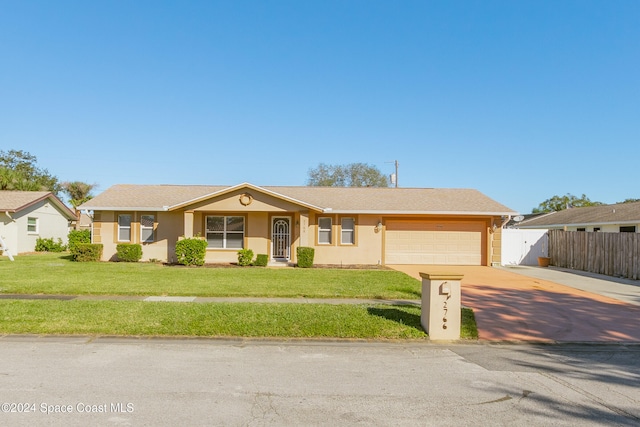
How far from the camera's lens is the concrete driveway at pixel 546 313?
7.99 meters

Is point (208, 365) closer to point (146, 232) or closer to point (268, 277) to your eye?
point (268, 277)

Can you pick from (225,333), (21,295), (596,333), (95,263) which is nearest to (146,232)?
(95,263)

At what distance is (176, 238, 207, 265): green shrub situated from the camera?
1823cm

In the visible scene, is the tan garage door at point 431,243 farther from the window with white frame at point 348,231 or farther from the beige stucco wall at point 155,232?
the beige stucco wall at point 155,232

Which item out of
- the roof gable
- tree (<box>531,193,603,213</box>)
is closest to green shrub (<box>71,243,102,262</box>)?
the roof gable

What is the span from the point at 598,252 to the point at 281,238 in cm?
1371

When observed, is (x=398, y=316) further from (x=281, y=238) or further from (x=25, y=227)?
(x=25, y=227)

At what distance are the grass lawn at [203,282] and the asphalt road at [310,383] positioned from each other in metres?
4.02

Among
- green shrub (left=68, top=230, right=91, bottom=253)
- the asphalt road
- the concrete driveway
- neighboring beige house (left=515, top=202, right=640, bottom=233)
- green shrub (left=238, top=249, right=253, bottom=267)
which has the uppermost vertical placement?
neighboring beige house (left=515, top=202, right=640, bottom=233)

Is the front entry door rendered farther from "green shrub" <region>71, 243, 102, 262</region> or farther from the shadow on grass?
the shadow on grass

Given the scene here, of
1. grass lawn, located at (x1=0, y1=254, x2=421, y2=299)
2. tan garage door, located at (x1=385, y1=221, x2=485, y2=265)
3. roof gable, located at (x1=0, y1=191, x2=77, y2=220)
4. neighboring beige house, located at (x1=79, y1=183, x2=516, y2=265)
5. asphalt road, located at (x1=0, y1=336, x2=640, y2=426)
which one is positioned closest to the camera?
asphalt road, located at (x1=0, y1=336, x2=640, y2=426)

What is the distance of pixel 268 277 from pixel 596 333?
31.3 feet

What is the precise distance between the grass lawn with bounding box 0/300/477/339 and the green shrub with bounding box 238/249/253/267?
911cm

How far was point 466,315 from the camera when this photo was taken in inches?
358
